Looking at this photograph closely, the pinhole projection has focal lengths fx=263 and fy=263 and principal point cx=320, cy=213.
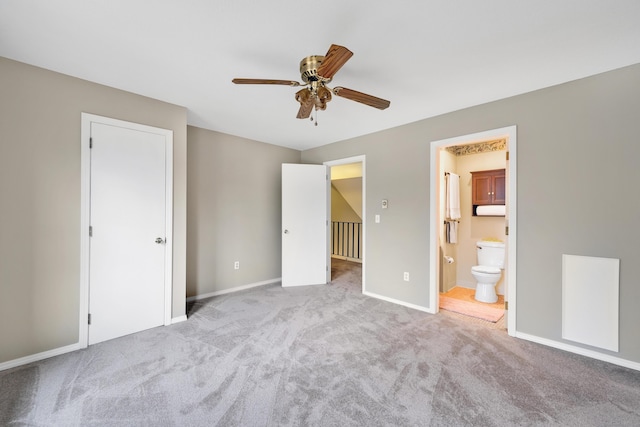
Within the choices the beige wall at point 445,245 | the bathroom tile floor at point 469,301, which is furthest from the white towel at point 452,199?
the bathroom tile floor at point 469,301

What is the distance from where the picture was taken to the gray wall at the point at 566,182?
6.83 ft

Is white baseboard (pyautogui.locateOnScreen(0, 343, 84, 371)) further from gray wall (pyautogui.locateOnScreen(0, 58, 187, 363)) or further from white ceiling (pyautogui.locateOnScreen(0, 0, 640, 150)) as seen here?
white ceiling (pyautogui.locateOnScreen(0, 0, 640, 150))

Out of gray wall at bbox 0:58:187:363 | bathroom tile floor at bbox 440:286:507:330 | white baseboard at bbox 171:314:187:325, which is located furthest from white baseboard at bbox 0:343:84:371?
bathroom tile floor at bbox 440:286:507:330

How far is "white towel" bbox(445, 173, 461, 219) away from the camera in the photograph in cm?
393

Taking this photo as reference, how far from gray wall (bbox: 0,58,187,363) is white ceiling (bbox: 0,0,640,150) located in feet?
0.69

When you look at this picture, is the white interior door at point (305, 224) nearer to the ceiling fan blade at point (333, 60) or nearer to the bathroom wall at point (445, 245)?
the bathroom wall at point (445, 245)

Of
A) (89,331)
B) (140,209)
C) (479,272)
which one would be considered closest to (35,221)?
(140,209)

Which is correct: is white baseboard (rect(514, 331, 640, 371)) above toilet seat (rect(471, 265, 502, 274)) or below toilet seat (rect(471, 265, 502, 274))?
below

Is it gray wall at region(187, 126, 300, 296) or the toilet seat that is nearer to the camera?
the toilet seat

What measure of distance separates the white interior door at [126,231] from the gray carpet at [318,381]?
0.24 meters

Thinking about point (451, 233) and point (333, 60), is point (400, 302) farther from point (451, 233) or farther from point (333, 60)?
point (333, 60)

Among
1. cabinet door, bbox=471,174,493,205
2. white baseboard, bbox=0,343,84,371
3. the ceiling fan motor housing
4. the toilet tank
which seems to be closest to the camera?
the ceiling fan motor housing

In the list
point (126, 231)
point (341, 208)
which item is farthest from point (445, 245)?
point (126, 231)

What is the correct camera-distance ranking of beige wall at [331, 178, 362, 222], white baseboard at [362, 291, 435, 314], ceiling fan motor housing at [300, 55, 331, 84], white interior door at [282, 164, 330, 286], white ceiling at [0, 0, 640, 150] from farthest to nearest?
beige wall at [331, 178, 362, 222]
white interior door at [282, 164, 330, 286]
white baseboard at [362, 291, 435, 314]
ceiling fan motor housing at [300, 55, 331, 84]
white ceiling at [0, 0, 640, 150]
